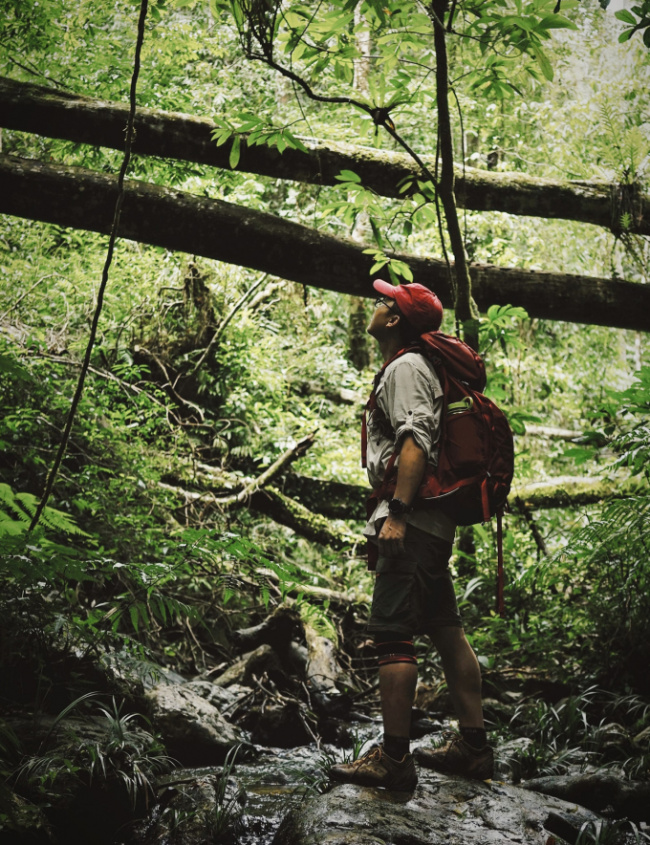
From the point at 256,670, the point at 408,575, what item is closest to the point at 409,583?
the point at 408,575

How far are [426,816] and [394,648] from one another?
0.67m

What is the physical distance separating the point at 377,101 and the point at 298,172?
1.20 m

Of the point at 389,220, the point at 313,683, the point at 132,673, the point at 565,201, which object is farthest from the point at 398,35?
the point at 313,683

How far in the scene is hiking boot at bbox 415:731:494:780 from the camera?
10.3 feet

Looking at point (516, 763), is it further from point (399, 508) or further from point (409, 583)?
point (399, 508)

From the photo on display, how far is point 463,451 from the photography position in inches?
122

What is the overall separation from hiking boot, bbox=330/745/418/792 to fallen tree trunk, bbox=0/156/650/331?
3386mm

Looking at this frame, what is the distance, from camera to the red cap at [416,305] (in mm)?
3379

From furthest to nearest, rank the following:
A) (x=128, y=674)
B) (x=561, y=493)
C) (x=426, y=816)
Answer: (x=561, y=493) < (x=128, y=674) < (x=426, y=816)

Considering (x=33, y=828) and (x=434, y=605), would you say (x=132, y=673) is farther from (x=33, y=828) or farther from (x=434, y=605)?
(x=434, y=605)

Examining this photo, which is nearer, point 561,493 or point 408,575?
point 408,575

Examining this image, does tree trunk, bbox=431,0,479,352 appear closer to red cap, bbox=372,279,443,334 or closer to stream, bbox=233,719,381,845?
red cap, bbox=372,279,443,334

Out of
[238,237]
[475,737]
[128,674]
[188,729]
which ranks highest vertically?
[238,237]

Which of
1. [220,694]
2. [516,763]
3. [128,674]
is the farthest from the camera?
[220,694]
